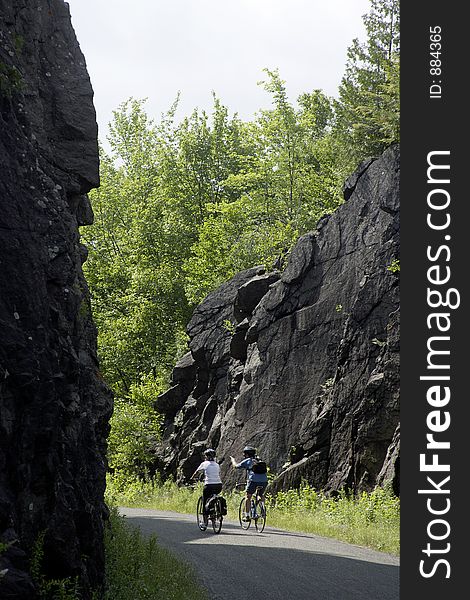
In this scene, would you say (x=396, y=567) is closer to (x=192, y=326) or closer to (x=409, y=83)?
(x=409, y=83)

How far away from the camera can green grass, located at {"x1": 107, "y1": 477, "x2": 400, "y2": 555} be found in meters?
19.6

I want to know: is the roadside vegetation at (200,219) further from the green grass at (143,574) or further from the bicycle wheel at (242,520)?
the green grass at (143,574)

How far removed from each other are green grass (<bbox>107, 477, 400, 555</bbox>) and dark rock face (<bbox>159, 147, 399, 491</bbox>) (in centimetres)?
63

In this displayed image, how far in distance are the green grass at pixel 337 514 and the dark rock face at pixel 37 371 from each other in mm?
8166

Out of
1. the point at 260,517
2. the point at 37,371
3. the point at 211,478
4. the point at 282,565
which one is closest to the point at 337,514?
the point at 260,517

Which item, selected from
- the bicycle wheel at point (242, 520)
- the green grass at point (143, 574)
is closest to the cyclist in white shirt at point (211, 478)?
the bicycle wheel at point (242, 520)

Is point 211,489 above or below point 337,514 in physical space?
above

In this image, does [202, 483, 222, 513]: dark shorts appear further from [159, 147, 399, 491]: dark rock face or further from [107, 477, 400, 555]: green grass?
[159, 147, 399, 491]: dark rock face

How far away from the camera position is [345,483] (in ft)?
83.5

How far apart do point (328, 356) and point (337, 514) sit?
606 centimetres

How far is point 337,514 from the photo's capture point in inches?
926

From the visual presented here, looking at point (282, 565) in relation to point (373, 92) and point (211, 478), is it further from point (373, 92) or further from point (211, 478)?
point (373, 92)

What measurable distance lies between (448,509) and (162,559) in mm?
5928

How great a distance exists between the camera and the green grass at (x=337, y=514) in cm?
1961
